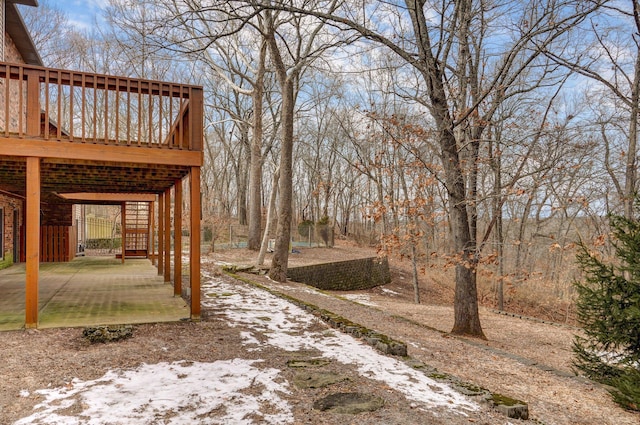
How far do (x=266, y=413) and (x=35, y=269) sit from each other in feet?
13.3

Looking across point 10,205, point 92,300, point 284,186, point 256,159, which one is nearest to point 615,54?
point 284,186

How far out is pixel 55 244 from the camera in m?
15.4

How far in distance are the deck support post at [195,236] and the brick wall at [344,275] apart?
8.53 metres

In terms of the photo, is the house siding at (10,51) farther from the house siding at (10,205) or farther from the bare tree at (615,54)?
the bare tree at (615,54)

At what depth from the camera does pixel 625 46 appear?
1036cm

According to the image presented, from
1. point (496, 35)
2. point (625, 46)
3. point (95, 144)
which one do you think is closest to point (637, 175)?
point (625, 46)

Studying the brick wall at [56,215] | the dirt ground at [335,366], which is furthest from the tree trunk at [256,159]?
the dirt ground at [335,366]

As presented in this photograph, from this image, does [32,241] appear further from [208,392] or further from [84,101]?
[208,392]

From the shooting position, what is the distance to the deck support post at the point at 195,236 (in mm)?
6316

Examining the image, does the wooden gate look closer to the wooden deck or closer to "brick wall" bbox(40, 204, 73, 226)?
"brick wall" bbox(40, 204, 73, 226)

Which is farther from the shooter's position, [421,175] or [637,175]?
[637,175]

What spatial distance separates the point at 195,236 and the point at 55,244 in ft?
38.9

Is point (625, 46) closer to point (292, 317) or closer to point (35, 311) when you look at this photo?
point (292, 317)

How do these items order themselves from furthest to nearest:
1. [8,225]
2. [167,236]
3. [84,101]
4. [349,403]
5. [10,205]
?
[10,205] < [8,225] < [167,236] < [84,101] < [349,403]
